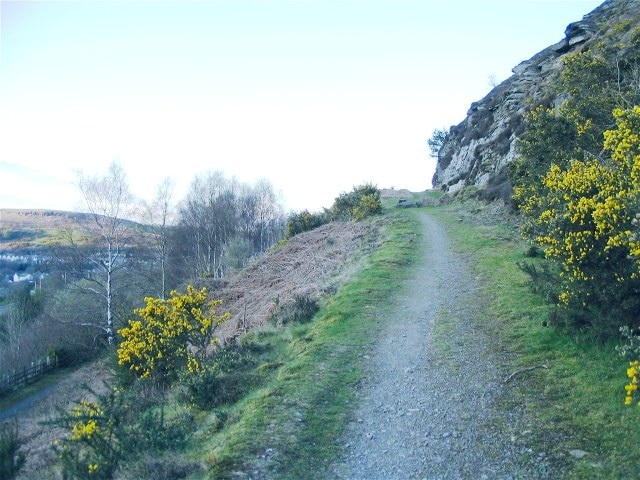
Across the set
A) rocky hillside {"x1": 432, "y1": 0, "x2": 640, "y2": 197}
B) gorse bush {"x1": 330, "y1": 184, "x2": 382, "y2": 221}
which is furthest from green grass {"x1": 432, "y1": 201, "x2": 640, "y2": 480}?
gorse bush {"x1": 330, "y1": 184, "x2": 382, "y2": 221}

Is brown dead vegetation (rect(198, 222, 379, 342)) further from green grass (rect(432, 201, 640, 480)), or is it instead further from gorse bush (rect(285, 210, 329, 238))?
green grass (rect(432, 201, 640, 480))

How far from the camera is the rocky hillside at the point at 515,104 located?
2797 cm

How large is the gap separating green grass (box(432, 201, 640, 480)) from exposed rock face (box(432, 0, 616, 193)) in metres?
18.8

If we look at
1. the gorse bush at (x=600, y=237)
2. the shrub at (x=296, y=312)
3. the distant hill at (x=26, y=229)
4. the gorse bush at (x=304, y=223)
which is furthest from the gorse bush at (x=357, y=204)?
the distant hill at (x=26, y=229)

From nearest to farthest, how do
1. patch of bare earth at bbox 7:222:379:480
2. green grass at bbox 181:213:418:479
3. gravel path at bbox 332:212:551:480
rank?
gravel path at bbox 332:212:551:480
green grass at bbox 181:213:418:479
patch of bare earth at bbox 7:222:379:480

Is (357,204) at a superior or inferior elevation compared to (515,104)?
inferior

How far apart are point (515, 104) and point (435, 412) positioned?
112ft

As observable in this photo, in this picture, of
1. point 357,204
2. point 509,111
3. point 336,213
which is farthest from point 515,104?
point 336,213

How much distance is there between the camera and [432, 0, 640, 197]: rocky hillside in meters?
28.0

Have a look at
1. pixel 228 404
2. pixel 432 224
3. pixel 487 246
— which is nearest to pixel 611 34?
pixel 432 224

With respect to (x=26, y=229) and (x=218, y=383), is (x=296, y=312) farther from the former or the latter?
(x=26, y=229)

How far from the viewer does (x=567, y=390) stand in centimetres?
684

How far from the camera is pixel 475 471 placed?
5438 millimetres

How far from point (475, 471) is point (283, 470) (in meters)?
2.10
